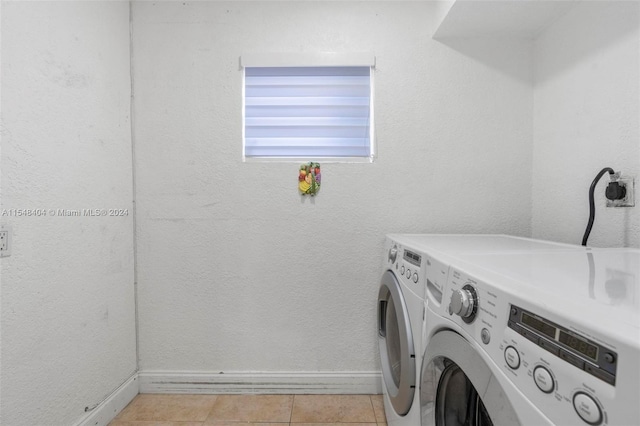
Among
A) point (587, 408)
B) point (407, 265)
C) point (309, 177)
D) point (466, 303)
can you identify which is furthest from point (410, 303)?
point (309, 177)

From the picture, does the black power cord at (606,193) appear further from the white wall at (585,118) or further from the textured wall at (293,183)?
the textured wall at (293,183)

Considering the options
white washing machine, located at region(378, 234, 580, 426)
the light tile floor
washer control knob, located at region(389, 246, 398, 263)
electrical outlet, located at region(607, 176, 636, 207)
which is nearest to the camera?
white washing machine, located at region(378, 234, 580, 426)

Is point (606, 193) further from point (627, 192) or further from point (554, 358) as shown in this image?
point (554, 358)

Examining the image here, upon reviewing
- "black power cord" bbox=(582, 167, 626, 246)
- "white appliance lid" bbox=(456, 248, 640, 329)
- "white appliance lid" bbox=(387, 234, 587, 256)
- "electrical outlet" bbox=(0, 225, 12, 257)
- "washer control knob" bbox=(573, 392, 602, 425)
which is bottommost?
"washer control knob" bbox=(573, 392, 602, 425)

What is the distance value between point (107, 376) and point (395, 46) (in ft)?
7.44

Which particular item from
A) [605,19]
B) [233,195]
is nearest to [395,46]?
[605,19]

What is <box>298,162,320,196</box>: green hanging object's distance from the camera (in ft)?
5.37

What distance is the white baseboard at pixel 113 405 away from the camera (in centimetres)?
133

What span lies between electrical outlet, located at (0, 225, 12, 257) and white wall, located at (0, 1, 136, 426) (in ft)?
0.08

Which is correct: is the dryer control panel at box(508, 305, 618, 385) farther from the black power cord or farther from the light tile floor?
the light tile floor

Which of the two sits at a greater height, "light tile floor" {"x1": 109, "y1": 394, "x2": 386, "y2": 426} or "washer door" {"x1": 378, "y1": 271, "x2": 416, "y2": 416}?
"washer door" {"x1": 378, "y1": 271, "x2": 416, "y2": 416}

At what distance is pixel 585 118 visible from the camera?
1330 mm

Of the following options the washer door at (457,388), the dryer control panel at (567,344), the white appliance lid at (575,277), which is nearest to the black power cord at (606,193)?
the white appliance lid at (575,277)

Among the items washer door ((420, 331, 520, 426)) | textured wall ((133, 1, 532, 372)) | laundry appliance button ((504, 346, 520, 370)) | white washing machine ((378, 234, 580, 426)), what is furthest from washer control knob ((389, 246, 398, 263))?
laundry appliance button ((504, 346, 520, 370))
